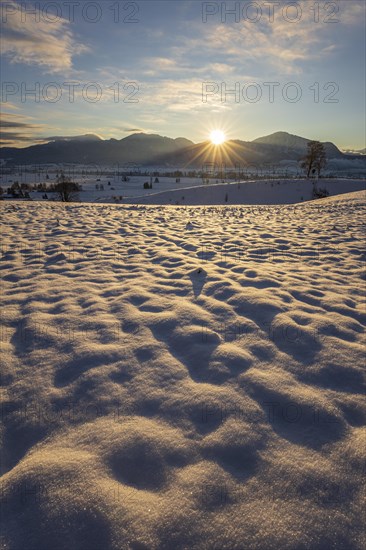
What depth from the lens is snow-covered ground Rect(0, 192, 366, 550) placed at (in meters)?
1.52

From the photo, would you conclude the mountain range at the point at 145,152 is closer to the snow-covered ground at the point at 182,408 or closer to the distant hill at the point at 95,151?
the distant hill at the point at 95,151

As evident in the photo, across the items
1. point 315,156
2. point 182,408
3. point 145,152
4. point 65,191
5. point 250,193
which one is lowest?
point 182,408

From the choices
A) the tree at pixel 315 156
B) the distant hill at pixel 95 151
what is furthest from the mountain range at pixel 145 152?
the tree at pixel 315 156

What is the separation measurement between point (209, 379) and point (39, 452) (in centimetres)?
130

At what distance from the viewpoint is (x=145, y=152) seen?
570 feet

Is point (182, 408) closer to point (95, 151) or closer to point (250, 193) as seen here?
point (250, 193)

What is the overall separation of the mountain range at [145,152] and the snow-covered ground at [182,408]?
126569 millimetres

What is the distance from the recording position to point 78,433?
206cm

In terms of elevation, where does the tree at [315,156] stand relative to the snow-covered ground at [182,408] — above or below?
above

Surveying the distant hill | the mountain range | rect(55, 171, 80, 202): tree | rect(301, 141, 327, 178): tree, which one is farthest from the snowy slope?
the distant hill

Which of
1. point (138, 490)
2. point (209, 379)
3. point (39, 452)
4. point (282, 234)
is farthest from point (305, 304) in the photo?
point (282, 234)

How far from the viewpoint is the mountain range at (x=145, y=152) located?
134 m

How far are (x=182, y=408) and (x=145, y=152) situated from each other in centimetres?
18613

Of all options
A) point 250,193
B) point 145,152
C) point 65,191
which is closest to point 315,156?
point 250,193
